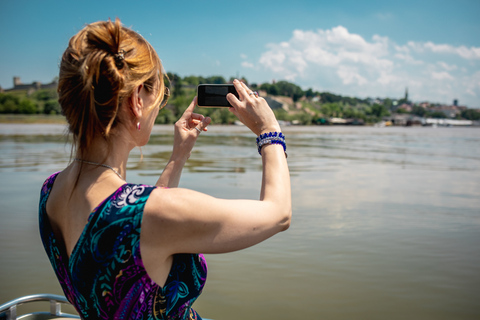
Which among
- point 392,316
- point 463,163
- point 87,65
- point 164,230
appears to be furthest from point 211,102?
point 463,163

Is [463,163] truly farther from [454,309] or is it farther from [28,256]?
[28,256]

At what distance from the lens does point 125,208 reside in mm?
1133

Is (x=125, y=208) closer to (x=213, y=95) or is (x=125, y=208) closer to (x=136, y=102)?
(x=136, y=102)

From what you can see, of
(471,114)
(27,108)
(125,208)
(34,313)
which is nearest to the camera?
(125,208)

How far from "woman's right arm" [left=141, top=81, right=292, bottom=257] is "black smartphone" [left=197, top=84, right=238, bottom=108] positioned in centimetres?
42

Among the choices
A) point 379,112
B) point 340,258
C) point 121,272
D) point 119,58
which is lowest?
point 340,258

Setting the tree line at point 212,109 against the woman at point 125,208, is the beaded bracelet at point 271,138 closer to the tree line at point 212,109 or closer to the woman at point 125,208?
the woman at point 125,208

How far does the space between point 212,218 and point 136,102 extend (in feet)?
1.44

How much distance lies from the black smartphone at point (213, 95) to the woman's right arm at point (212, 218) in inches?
16.6

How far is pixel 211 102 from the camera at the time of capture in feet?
5.46

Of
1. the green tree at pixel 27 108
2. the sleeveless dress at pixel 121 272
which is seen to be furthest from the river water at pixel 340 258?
the green tree at pixel 27 108

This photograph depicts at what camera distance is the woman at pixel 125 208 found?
3.72 ft

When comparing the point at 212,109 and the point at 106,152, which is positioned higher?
the point at 212,109

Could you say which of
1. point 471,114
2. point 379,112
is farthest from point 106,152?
point 471,114
